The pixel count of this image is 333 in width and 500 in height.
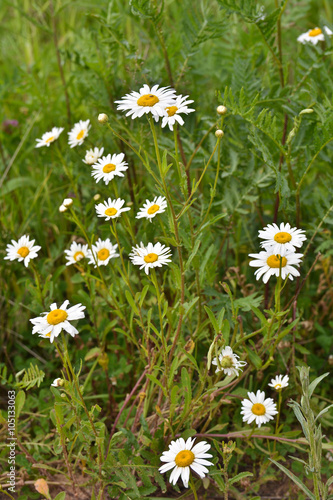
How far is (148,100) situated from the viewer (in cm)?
123

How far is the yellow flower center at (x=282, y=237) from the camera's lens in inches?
50.9

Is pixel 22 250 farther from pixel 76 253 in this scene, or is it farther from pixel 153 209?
pixel 153 209

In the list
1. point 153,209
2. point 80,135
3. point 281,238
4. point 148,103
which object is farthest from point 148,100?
point 80,135

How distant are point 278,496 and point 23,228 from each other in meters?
1.33

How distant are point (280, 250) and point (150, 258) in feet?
1.08

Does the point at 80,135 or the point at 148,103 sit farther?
the point at 80,135

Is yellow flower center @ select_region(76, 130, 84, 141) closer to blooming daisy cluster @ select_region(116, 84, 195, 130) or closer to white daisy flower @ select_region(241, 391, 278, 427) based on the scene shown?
blooming daisy cluster @ select_region(116, 84, 195, 130)

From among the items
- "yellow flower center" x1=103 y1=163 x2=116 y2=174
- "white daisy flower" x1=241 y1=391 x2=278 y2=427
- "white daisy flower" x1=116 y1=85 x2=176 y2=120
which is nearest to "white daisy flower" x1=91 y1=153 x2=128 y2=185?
"yellow flower center" x1=103 y1=163 x2=116 y2=174

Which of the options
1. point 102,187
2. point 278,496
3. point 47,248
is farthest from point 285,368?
point 47,248

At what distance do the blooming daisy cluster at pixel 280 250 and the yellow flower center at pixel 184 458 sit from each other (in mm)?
430

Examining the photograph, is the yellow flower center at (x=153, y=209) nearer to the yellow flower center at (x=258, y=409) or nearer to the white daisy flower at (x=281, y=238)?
the white daisy flower at (x=281, y=238)

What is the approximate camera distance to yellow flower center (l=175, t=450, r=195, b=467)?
1.21 meters

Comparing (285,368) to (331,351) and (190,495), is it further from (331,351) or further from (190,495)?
(190,495)

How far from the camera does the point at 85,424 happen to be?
1.25m
